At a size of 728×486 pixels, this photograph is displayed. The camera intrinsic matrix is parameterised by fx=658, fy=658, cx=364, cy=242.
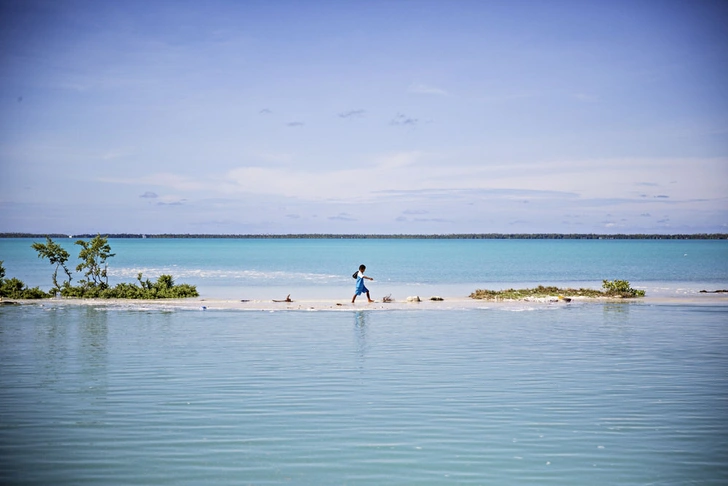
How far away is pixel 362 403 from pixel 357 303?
2060 centimetres

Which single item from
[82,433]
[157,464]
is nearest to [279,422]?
[157,464]

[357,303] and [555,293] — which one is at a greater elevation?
[555,293]

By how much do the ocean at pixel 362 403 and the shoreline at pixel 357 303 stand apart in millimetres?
5920

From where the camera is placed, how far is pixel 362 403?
1369cm

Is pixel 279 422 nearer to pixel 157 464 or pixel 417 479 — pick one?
pixel 157 464

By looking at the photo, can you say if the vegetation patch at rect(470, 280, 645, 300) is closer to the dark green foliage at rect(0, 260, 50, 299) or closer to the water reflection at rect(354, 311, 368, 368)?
the water reflection at rect(354, 311, 368, 368)

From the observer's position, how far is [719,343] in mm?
21562

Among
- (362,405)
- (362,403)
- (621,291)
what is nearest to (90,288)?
(362,403)

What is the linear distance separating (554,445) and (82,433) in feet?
26.9

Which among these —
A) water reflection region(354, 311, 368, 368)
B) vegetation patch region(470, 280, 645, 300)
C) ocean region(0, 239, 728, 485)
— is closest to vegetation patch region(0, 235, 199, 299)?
ocean region(0, 239, 728, 485)

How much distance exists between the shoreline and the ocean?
5.92 metres

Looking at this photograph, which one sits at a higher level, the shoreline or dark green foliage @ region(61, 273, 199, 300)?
dark green foliage @ region(61, 273, 199, 300)

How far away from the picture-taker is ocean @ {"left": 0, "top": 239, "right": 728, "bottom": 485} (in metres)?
10.1

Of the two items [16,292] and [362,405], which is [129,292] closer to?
[16,292]
